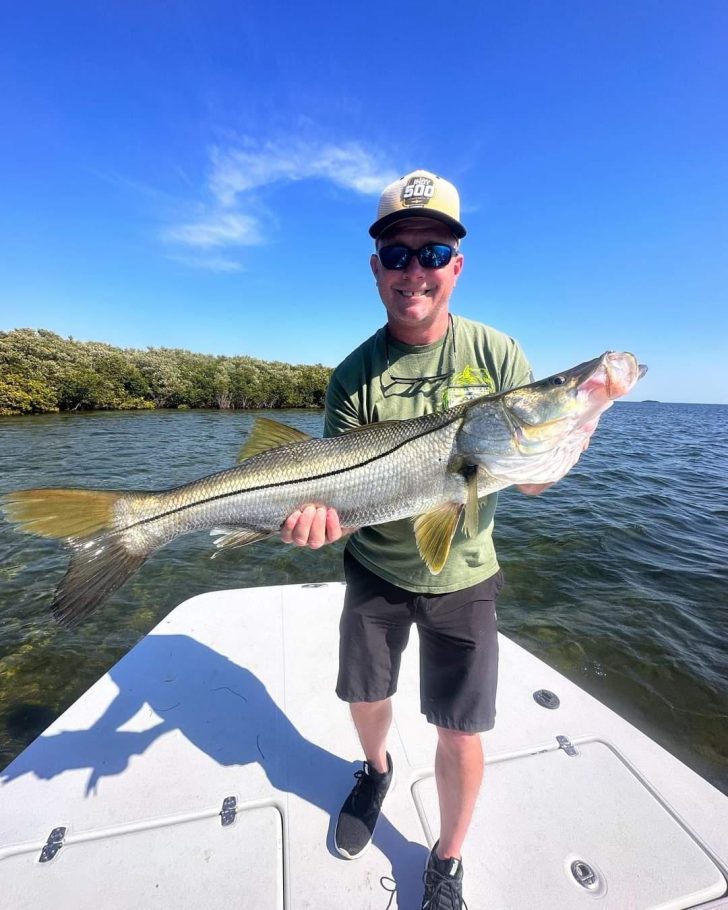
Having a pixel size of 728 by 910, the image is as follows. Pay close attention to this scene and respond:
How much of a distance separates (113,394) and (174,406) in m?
6.91

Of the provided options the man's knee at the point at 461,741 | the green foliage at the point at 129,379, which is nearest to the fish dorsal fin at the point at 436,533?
the man's knee at the point at 461,741

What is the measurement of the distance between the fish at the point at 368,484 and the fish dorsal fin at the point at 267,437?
0.10m

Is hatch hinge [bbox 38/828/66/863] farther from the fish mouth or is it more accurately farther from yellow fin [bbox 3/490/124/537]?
the fish mouth

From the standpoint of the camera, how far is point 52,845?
254 centimetres

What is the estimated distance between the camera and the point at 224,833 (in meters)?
2.64

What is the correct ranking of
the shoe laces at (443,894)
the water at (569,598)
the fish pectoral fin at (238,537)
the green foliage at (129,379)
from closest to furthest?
1. the shoe laces at (443,894)
2. the fish pectoral fin at (238,537)
3. the water at (569,598)
4. the green foliage at (129,379)

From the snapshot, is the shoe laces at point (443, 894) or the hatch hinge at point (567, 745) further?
the hatch hinge at point (567, 745)

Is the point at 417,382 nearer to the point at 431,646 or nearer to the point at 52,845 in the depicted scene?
the point at 431,646

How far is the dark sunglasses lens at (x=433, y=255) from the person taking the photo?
8.76 feet

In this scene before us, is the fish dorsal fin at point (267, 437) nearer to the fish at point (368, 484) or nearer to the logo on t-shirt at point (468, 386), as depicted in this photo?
the fish at point (368, 484)

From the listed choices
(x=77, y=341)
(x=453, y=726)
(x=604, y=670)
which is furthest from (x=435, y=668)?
(x=77, y=341)

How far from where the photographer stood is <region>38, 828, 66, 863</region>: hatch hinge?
2.47m

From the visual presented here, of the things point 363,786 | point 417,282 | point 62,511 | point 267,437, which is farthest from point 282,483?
point 363,786

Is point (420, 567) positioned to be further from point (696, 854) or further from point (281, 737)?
point (696, 854)
